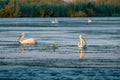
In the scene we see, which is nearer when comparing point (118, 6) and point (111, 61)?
point (111, 61)

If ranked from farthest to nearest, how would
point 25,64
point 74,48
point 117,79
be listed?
point 74,48
point 25,64
point 117,79

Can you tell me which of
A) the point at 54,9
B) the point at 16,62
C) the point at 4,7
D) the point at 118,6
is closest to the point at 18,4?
the point at 4,7

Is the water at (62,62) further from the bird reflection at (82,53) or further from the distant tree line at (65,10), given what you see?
the distant tree line at (65,10)

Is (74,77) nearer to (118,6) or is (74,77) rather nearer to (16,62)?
(16,62)

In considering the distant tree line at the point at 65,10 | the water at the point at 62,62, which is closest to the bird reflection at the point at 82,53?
the water at the point at 62,62

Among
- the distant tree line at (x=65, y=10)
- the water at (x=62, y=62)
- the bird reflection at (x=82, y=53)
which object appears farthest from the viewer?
the distant tree line at (x=65, y=10)

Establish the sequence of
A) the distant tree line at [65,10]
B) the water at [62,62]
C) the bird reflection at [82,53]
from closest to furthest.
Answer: the water at [62,62] < the bird reflection at [82,53] < the distant tree line at [65,10]

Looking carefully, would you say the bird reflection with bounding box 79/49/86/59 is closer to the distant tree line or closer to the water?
the water

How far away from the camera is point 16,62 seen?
1817cm

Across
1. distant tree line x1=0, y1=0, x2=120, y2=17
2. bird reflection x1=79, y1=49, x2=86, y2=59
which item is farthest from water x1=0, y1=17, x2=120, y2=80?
distant tree line x1=0, y1=0, x2=120, y2=17

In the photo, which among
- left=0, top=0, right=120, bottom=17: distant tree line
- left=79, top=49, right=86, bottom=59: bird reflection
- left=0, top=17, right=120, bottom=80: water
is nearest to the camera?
left=0, top=17, right=120, bottom=80: water

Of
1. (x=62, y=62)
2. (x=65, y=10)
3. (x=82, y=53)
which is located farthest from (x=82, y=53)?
(x=65, y=10)

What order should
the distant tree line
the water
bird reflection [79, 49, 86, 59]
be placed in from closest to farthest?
1. the water
2. bird reflection [79, 49, 86, 59]
3. the distant tree line

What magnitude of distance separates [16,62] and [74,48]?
17.3 ft
